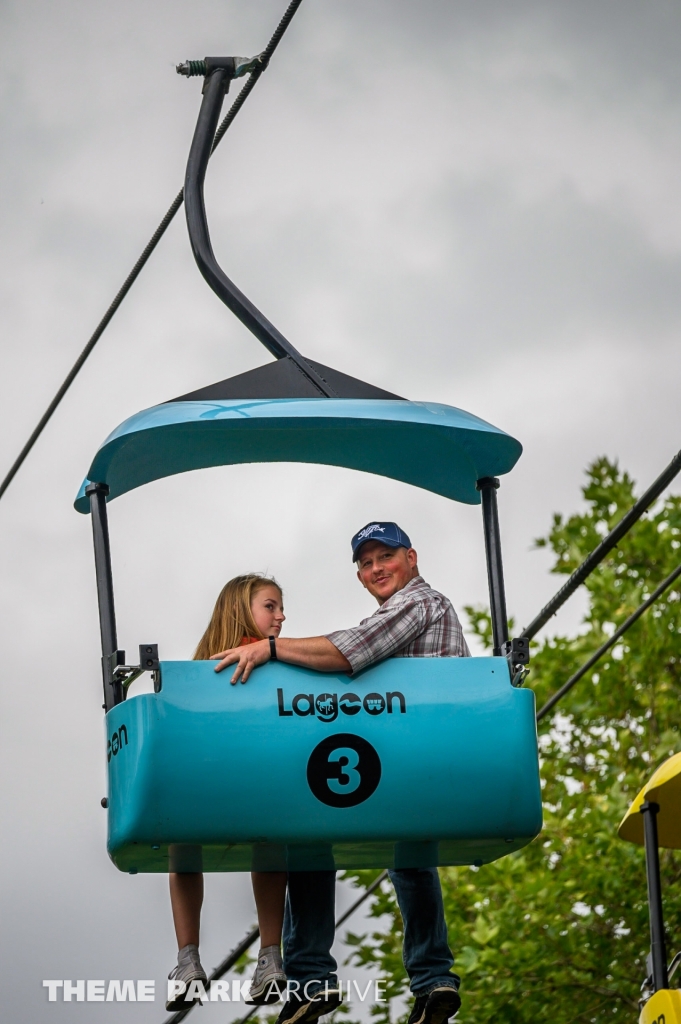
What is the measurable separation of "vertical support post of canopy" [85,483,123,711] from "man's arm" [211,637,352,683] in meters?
0.40

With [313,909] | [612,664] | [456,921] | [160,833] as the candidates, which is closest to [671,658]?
[612,664]

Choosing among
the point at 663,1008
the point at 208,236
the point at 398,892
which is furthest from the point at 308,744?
the point at 663,1008

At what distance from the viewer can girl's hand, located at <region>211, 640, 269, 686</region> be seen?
4098 millimetres

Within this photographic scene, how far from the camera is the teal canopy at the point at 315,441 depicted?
4293 millimetres

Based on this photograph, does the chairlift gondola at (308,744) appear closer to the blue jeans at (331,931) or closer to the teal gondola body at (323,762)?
the teal gondola body at (323,762)

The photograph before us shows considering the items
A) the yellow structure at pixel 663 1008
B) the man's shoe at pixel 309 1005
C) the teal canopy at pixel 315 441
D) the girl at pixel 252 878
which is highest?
the teal canopy at pixel 315 441

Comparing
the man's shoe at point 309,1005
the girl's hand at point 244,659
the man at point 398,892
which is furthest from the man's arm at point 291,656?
the man's shoe at point 309,1005

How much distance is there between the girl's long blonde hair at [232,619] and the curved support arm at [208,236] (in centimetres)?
66

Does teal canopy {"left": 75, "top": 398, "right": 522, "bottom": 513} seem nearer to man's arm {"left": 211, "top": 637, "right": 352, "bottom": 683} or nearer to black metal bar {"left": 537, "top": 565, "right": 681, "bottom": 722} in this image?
man's arm {"left": 211, "top": 637, "right": 352, "bottom": 683}

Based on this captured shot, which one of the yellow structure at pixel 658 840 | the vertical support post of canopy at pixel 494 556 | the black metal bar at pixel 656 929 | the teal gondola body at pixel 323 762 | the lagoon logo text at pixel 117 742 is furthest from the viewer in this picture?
the black metal bar at pixel 656 929

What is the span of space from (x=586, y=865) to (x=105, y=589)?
6859 mm

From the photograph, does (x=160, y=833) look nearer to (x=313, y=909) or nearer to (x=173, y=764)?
(x=173, y=764)

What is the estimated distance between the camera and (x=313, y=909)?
4812 millimetres

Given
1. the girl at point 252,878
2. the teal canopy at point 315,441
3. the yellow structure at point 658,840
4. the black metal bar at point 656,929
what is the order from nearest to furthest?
the teal canopy at point 315,441 < the girl at point 252,878 < the yellow structure at point 658,840 < the black metal bar at point 656,929
